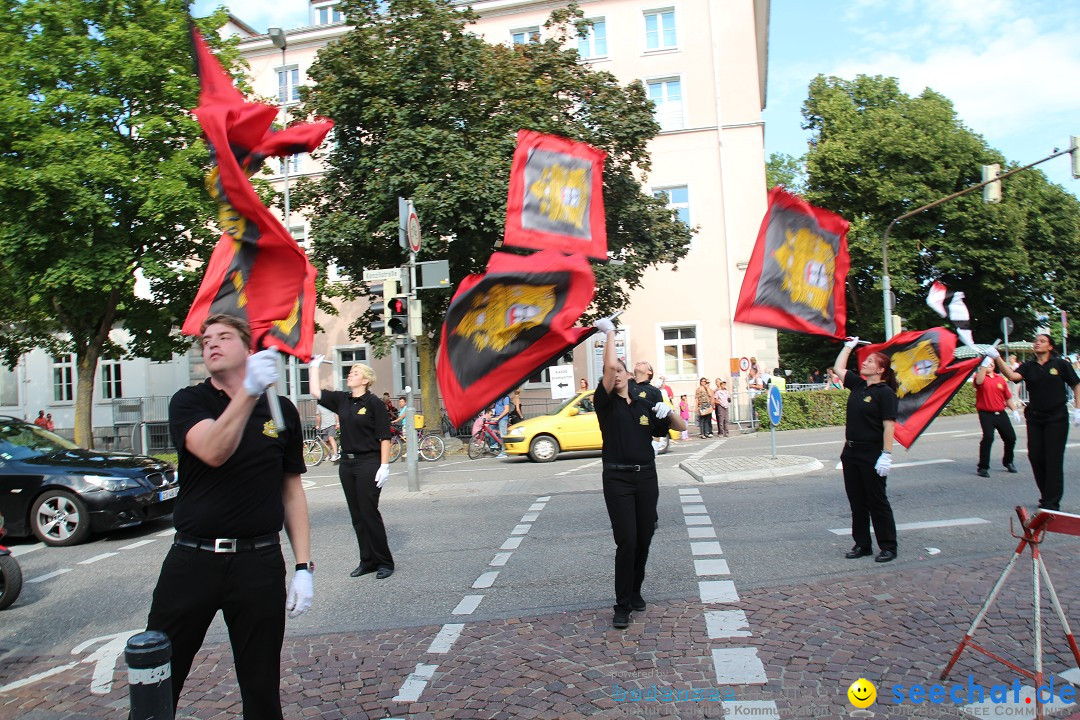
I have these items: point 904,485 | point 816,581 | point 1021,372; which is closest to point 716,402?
point 904,485

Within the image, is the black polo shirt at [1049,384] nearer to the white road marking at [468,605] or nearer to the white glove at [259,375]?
the white road marking at [468,605]

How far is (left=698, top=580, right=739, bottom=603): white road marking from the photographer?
20.1 ft

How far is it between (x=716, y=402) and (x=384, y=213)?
11955 mm

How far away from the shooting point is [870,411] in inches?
282

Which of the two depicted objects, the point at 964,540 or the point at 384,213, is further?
the point at 384,213

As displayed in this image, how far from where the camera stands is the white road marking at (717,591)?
6.14 m

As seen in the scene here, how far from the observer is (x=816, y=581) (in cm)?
654

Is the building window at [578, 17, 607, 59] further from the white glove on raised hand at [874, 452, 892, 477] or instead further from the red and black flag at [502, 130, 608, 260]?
the red and black flag at [502, 130, 608, 260]

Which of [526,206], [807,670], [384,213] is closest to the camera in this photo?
[807,670]

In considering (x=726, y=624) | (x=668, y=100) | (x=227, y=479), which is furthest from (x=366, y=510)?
(x=668, y=100)

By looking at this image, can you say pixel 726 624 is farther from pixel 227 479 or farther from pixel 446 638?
pixel 227 479

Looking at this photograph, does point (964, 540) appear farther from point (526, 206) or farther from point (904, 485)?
point (526, 206)

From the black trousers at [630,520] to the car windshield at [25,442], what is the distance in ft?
27.6

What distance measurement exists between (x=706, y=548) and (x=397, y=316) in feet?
23.0
